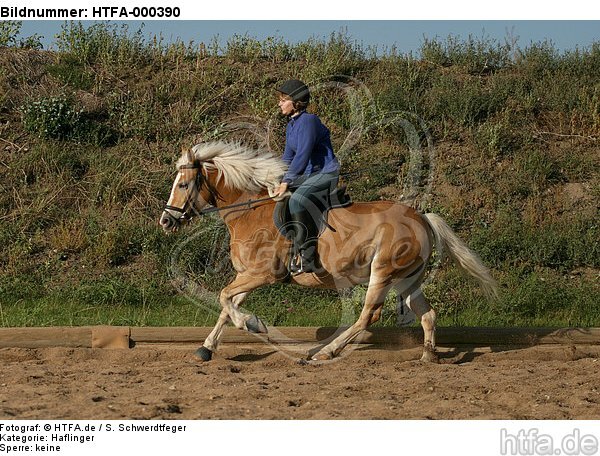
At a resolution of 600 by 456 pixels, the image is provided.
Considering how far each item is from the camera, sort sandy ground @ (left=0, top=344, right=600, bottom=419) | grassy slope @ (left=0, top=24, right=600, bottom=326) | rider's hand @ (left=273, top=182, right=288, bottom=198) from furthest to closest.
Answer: grassy slope @ (left=0, top=24, right=600, bottom=326) < rider's hand @ (left=273, top=182, right=288, bottom=198) < sandy ground @ (left=0, top=344, right=600, bottom=419)

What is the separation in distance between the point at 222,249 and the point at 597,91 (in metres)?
7.26

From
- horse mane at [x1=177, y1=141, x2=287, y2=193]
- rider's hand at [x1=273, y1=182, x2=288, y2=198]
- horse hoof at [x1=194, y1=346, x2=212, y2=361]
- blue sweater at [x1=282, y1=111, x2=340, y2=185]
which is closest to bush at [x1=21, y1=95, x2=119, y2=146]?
horse mane at [x1=177, y1=141, x2=287, y2=193]

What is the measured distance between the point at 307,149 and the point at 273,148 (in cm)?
547

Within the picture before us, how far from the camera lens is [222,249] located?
487 inches

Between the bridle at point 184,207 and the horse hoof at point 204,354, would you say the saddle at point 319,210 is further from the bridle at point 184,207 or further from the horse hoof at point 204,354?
the horse hoof at point 204,354

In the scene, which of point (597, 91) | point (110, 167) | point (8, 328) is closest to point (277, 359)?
point (8, 328)

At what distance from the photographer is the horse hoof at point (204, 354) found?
8671 mm

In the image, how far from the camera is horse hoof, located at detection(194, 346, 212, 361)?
8.67 meters

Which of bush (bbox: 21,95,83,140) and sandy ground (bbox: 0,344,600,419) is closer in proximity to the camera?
sandy ground (bbox: 0,344,600,419)

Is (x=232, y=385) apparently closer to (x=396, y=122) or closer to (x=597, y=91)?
(x=396, y=122)

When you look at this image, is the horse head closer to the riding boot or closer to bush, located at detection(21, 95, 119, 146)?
the riding boot

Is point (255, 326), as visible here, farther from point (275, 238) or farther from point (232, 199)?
point (232, 199)

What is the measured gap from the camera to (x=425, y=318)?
9.04 meters

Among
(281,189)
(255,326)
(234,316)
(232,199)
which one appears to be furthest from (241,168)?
(255,326)
